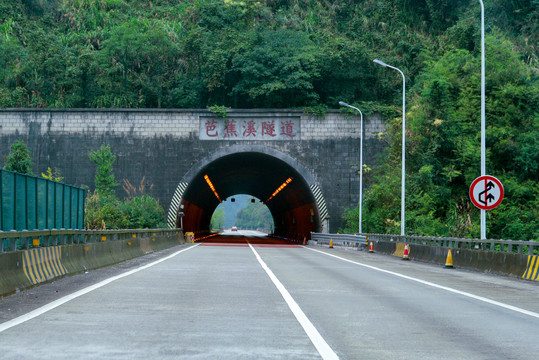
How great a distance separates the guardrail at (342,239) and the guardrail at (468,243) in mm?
517

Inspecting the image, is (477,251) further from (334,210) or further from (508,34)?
(508,34)

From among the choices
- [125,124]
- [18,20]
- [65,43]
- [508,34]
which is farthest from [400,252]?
[18,20]

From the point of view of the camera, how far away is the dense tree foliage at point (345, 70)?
4625cm

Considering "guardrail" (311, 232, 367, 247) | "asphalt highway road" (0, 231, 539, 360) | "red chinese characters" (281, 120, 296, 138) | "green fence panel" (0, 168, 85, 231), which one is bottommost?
"guardrail" (311, 232, 367, 247)

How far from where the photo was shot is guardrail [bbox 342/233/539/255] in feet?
67.4

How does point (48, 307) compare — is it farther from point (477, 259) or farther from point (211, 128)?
point (211, 128)

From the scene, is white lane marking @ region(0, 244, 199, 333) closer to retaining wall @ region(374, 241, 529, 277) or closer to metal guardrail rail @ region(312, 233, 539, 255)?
retaining wall @ region(374, 241, 529, 277)

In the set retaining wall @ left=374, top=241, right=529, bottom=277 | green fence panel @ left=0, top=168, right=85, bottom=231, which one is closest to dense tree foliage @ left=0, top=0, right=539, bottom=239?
retaining wall @ left=374, top=241, right=529, bottom=277

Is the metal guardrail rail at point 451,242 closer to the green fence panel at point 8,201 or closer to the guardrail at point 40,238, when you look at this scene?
the guardrail at point 40,238

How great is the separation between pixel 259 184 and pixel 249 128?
26.2 m

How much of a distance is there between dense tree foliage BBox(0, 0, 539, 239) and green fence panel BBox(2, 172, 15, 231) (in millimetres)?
29562

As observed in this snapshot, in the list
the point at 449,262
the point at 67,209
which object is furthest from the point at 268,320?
the point at 449,262

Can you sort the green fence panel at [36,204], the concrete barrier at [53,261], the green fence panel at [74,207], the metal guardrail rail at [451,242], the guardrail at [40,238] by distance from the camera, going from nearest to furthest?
the concrete barrier at [53,261], the guardrail at [40,238], the green fence panel at [36,204], the metal guardrail rail at [451,242], the green fence panel at [74,207]

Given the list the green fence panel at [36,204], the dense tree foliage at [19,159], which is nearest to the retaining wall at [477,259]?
the green fence panel at [36,204]
